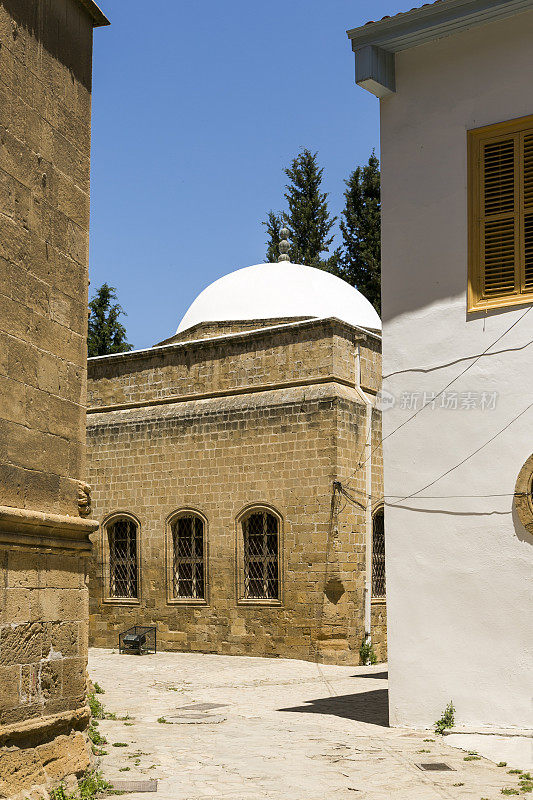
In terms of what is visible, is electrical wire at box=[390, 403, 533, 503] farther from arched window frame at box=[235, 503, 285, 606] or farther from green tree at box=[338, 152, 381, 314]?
green tree at box=[338, 152, 381, 314]

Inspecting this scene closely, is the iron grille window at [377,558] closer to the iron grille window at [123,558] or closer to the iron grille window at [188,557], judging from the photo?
the iron grille window at [188,557]

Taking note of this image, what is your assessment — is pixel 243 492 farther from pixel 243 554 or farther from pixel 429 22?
pixel 429 22

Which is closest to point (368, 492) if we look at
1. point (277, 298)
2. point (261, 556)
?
point (261, 556)

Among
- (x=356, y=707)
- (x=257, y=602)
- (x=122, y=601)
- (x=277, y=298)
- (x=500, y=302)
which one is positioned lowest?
(x=356, y=707)

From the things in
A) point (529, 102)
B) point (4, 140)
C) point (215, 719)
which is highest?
point (529, 102)

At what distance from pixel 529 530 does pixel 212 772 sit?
10.5ft

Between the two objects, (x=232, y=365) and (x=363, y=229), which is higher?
(x=363, y=229)

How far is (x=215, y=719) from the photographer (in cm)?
923

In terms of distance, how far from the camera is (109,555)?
1700 cm

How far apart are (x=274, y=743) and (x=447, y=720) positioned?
4.87 feet

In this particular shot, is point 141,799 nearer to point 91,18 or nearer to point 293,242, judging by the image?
point 91,18

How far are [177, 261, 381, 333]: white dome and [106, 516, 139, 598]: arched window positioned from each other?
5.34 m

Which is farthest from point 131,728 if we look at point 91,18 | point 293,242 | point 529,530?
point 293,242

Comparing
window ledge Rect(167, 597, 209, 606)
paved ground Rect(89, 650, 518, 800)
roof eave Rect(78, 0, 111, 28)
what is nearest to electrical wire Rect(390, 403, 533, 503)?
paved ground Rect(89, 650, 518, 800)
